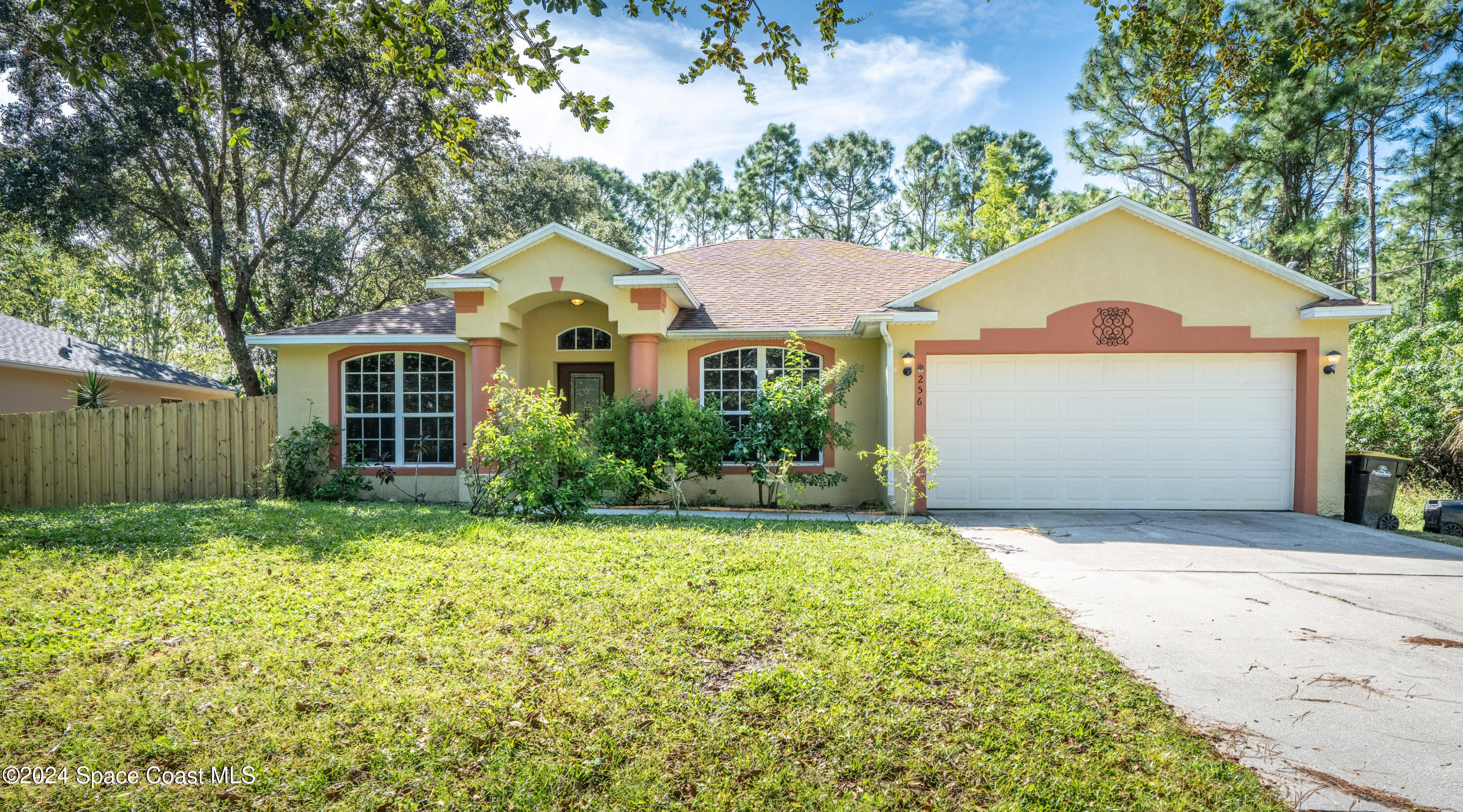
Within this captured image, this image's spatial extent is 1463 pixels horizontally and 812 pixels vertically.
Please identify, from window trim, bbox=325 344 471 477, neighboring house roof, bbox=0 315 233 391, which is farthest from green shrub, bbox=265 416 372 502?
neighboring house roof, bbox=0 315 233 391

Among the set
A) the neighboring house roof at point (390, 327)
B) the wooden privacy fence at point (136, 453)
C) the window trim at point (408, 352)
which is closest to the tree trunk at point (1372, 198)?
the window trim at point (408, 352)

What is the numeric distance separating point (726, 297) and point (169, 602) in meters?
8.99

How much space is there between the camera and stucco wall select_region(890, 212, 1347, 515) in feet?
30.0

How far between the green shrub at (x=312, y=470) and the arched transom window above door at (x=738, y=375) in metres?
5.81

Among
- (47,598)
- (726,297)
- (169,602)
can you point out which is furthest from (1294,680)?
(726,297)

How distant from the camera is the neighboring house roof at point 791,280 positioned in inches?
431

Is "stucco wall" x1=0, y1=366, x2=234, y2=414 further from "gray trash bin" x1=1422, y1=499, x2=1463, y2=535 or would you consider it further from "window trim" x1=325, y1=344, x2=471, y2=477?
"gray trash bin" x1=1422, y1=499, x2=1463, y2=535

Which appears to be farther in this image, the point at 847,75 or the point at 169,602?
the point at 847,75

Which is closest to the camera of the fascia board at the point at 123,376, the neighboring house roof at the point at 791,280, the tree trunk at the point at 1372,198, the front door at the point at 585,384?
the neighboring house roof at the point at 791,280

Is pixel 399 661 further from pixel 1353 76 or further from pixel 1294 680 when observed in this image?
pixel 1353 76

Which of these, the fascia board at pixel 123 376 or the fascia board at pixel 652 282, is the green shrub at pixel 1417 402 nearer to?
the fascia board at pixel 652 282

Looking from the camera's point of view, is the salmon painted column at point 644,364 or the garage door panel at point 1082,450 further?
the salmon painted column at point 644,364

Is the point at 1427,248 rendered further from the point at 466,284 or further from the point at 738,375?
the point at 466,284

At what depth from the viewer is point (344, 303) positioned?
52.2 feet
